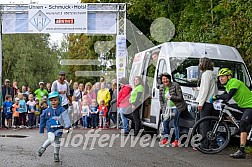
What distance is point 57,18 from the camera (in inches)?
752

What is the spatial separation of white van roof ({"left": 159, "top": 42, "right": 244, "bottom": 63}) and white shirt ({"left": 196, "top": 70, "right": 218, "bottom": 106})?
214 cm

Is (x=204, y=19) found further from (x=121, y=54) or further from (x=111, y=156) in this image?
(x=111, y=156)

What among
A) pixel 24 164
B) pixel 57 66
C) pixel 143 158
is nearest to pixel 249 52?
pixel 143 158

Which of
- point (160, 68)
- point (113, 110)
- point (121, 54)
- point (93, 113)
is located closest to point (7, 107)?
point (93, 113)

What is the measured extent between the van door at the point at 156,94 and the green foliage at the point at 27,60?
3541 centimetres

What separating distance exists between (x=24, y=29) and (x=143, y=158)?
1095 centimetres

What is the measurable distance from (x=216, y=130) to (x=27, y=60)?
39.7 metres

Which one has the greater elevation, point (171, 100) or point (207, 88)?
point (207, 88)

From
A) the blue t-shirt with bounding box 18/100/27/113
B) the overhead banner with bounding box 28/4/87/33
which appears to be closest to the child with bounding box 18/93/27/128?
the blue t-shirt with bounding box 18/100/27/113

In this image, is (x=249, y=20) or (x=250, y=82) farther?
(x=249, y=20)

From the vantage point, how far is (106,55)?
124ft

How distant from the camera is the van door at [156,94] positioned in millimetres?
13648

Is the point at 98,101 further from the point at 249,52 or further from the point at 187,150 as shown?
the point at 187,150

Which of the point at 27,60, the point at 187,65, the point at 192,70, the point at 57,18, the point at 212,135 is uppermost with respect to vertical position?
the point at 57,18
